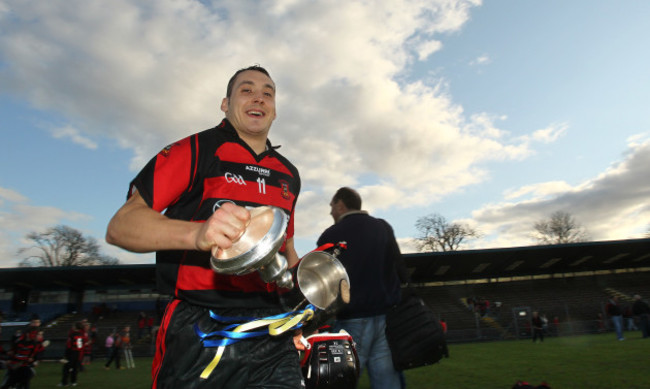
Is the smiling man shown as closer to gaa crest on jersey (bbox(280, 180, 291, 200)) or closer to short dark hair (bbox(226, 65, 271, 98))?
gaa crest on jersey (bbox(280, 180, 291, 200))

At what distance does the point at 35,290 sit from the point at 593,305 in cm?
4707

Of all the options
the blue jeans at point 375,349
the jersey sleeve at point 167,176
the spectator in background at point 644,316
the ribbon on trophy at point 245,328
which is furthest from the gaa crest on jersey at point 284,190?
the spectator in background at point 644,316

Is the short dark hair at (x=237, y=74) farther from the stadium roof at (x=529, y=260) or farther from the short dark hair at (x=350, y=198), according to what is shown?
the stadium roof at (x=529, y=260)

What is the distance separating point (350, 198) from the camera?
4.54 metres

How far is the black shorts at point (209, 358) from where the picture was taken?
181cm

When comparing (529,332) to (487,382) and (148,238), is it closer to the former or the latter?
(487,382)

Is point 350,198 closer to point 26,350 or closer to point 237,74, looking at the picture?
point 237,74

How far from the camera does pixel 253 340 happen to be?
6.47 feet

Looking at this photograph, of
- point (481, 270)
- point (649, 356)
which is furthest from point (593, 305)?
point (649, 356)

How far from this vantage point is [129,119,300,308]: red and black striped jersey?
184cm

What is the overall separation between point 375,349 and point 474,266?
34.7 m

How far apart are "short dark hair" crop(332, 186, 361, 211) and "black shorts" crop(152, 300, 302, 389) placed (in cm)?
252

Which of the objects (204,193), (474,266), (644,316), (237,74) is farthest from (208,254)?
(474,266)

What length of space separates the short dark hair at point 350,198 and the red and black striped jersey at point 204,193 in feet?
7.62
